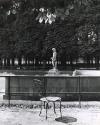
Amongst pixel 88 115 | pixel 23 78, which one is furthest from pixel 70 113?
pixel 23 78

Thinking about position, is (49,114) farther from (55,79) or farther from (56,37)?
(56,37)

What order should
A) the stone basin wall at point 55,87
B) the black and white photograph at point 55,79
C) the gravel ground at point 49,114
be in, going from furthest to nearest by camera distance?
the stone basin wall at point 55,87, the gravel ground at point 49,114, the black and white photograph at point 55,79

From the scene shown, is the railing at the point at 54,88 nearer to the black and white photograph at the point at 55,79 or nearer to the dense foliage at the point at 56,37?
the black and white photograph at the point at 55,79

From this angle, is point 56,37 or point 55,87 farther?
point 56,37

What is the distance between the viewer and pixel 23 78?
15.2 metres

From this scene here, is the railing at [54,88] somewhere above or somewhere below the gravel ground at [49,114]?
above

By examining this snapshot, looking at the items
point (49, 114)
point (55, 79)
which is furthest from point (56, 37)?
point (49, 114)

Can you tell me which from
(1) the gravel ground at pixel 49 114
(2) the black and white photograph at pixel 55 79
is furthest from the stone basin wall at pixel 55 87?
(1) the gravel ground at pixel 49 114

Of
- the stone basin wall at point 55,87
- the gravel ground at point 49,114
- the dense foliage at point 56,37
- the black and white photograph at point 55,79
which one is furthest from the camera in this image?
the dense foliage at point 56,37

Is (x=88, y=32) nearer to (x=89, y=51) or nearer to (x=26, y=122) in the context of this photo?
(x=89, y=51)

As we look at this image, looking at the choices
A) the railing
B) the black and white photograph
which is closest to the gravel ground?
the black and white photograph

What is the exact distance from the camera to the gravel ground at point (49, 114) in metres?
10.6

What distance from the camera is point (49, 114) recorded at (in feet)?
38.9

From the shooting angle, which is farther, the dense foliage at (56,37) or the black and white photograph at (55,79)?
the dense foliage at (56,37)
